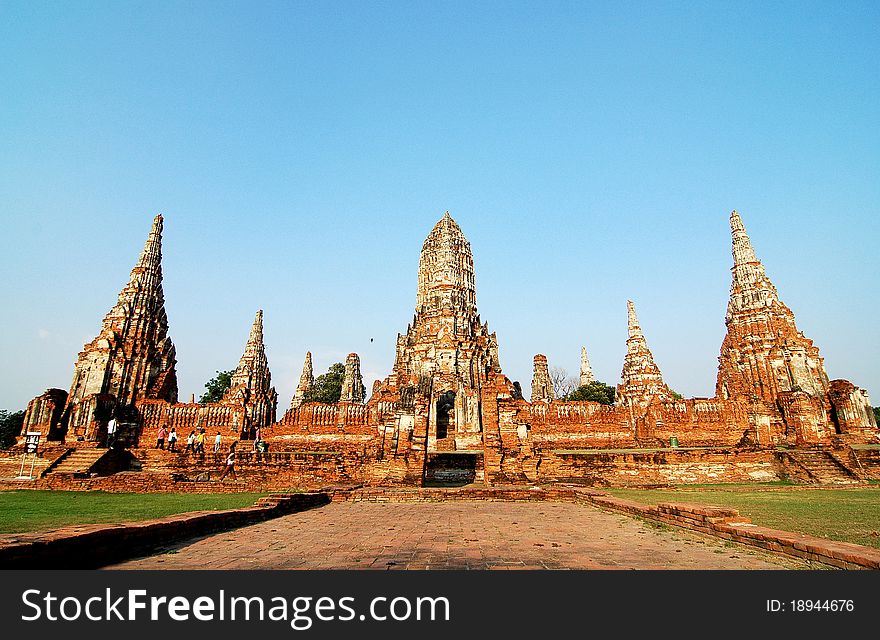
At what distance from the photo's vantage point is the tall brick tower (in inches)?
1207

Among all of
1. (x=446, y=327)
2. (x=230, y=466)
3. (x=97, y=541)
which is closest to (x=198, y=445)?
(x=230, y=466)

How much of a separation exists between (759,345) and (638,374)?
9.96 m

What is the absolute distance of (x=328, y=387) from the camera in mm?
53750

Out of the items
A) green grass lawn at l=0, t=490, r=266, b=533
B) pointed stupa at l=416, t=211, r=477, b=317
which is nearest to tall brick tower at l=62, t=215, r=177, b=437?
green grass lawn at l=0, t=490, r=266, b=533

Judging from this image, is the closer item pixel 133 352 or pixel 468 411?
pixel 468 411

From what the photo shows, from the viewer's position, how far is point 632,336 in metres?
38.4

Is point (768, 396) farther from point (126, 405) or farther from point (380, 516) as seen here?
point (126, 405)

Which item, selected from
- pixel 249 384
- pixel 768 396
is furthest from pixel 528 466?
pixel 249 384

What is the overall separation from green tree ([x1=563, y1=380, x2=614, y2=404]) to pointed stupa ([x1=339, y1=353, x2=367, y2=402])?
22.3m

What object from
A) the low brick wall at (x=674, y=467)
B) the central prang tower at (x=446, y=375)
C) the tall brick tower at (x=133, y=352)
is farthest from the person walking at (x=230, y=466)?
the tall brick tower at (x=133, y=352)

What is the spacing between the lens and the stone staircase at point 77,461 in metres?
17.6

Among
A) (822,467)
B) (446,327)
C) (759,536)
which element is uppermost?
(446,327)

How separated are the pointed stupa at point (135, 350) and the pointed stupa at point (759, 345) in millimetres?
40348

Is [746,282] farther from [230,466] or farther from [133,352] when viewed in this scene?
[133,352]
